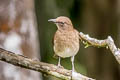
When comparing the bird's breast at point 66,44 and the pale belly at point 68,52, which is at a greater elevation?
→ the bird's breast at point 66,44

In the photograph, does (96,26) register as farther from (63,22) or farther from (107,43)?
(63,22)

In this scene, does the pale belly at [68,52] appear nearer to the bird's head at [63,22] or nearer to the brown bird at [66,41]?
the brown bird at [66,41]

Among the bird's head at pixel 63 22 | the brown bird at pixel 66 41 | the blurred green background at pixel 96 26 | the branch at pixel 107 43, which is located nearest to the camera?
the bird's head at pixel 63 22

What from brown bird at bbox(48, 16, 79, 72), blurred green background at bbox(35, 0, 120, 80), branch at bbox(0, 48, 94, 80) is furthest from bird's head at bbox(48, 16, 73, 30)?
blurred green background at bbox(35, 0, 120, 80)

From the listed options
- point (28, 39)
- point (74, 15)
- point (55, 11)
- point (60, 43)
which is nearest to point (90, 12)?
point (74, 15)

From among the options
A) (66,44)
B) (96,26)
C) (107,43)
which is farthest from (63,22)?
(96,26)

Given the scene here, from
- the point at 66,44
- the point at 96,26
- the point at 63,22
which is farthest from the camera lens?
the point at 96,26

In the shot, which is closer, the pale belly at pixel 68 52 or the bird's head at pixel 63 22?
the bird's head at pixel 63 22

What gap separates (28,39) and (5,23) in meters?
0.39

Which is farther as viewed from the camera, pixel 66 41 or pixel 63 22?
pixel 66 41

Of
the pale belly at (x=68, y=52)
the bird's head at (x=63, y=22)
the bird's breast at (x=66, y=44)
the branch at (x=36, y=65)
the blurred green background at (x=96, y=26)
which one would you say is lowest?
the branch at (x=36, y=65)

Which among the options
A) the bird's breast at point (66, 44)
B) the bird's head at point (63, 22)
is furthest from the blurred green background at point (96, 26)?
the bird's head at point (63, 22)

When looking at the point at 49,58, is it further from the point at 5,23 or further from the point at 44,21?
the point at 5,23

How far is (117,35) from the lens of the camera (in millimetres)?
9633
